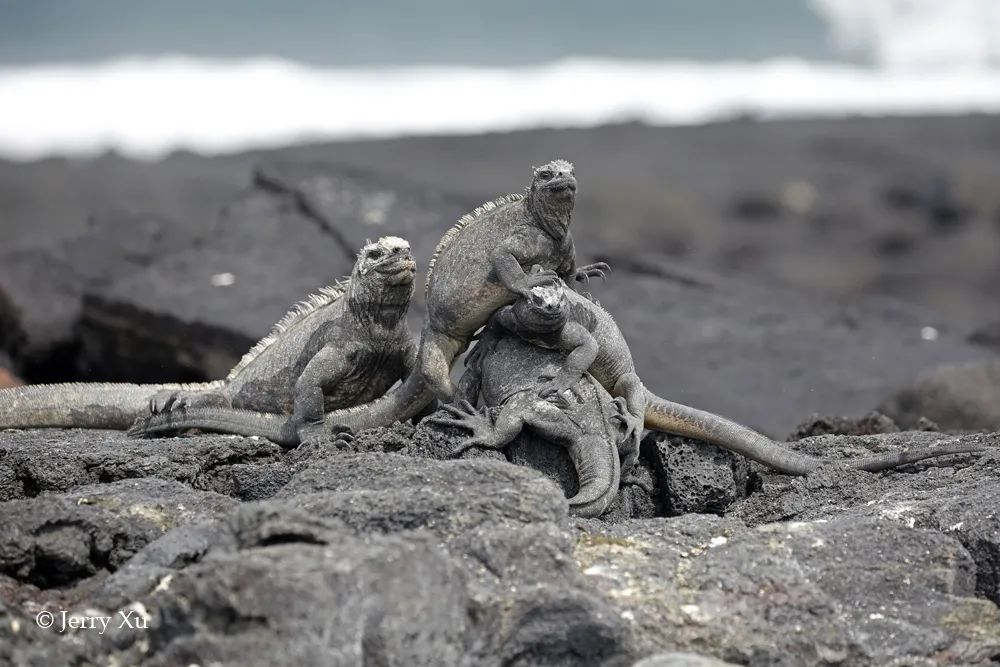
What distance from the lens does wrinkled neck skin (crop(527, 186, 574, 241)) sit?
6934 millimetres

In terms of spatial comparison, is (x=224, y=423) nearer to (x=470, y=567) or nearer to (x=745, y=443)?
(x=745, y=443)

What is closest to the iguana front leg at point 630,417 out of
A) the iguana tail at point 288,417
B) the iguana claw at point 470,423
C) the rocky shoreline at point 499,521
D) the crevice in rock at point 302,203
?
the rocky shoreline at point 499,521

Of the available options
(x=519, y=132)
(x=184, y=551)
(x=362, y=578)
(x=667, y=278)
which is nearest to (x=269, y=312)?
(x=667, y=278)

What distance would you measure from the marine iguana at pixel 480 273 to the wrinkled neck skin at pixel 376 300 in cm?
14

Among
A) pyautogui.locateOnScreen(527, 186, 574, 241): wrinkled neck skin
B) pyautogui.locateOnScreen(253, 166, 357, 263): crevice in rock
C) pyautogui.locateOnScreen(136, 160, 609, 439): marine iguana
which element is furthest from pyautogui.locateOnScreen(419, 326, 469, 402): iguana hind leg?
pyautogui.locateOnScreen(253, 166, 357, 263): crevice in rock

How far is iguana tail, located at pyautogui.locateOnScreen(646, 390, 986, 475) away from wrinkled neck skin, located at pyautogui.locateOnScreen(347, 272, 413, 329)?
4.20 feet

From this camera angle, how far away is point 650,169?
73.0ft

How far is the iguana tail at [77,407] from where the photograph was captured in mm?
7984

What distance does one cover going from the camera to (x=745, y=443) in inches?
267

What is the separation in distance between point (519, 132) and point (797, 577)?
17.8m

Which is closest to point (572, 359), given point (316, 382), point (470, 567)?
point (316, 382)

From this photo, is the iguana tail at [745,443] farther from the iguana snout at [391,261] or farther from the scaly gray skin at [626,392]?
the iguana snout at [391,261]

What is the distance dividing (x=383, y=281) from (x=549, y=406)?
3.67 feet

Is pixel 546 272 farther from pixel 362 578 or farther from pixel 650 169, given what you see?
pixel 650 169
